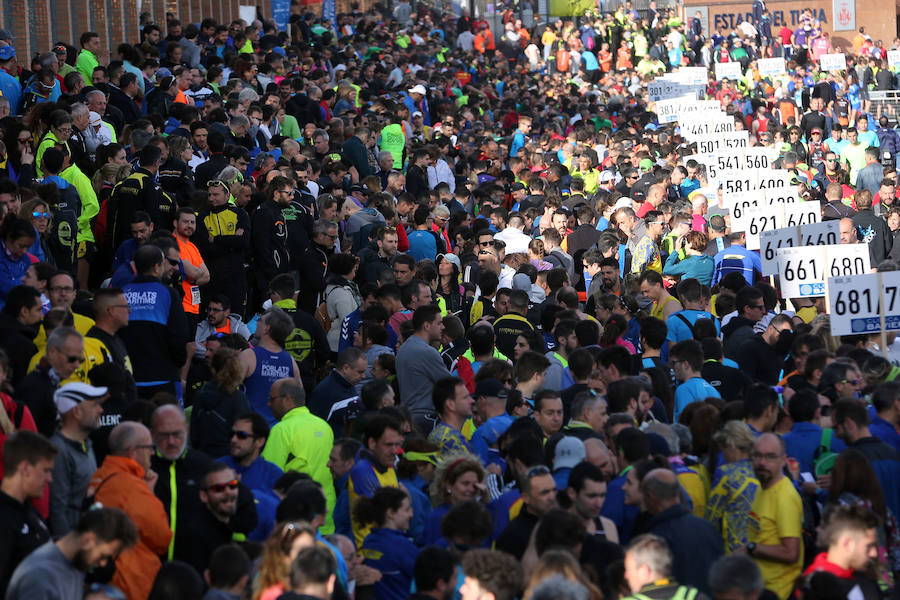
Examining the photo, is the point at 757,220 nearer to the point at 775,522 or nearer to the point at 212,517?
the point at 775,522

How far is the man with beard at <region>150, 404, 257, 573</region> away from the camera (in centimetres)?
827

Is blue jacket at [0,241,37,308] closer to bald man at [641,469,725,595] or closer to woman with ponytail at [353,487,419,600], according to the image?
woman with ponytail at [353,487,419,600]

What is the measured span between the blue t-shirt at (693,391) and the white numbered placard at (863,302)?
6.97ft

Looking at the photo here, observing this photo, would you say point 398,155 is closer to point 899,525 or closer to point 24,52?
point 24,52

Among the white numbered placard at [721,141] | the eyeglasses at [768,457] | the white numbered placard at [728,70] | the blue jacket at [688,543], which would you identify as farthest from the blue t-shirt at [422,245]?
the white numbered placard at [728,70]

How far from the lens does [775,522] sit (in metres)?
8.70

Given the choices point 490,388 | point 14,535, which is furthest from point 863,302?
point 14,535

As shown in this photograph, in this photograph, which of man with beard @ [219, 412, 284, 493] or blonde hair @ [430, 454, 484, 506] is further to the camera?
man with beard @ [219, 412, 284, 493]

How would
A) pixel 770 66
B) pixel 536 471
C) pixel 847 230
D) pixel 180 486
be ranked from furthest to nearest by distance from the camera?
pixel 770 66 < pixel 847 230 < pixel 180 486 < pixel 536 471

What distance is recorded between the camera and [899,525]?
29.7 feet

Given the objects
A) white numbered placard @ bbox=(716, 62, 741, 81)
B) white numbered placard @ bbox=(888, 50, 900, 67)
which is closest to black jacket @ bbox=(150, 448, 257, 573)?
white numbered placard @ bbox=(716, 62, 741, 81)

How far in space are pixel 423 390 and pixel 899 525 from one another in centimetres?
414

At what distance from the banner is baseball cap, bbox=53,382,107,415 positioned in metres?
51.8

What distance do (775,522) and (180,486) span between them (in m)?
3.34
